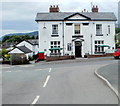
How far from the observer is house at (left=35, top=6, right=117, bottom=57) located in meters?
51.9

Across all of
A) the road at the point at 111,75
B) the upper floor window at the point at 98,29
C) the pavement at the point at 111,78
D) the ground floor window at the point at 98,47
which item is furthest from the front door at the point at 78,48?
the pavement at the point at 111,78

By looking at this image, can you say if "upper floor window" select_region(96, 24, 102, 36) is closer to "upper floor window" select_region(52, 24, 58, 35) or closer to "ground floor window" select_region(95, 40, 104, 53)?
"ground floor window" select_region(95, 40, 104, 53)

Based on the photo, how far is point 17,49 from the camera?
5862 centimetres

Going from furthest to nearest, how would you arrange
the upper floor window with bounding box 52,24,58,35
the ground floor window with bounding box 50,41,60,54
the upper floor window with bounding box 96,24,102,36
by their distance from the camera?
the upper floor window with bounding box 96,24,102,36
the upper floor window with bounding box 52,24,58,35
the ground floor window with bounding box 50,41,60,54

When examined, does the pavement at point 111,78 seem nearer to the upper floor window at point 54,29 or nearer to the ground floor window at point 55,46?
the ground floor window at point 55,46

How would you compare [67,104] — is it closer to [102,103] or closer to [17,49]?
[102,103]

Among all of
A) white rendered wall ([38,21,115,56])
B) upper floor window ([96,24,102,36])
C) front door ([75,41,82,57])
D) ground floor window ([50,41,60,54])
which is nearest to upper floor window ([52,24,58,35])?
white rendered wall ([38,21,115,56])

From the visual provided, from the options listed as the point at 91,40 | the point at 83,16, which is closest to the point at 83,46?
the point at 91,40

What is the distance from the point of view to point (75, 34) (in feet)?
171

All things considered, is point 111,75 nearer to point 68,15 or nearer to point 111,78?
point 111,78

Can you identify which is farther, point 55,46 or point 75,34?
point 75,34

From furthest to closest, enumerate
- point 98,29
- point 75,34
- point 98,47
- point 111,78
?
point 98,29 → point 98,47 → point 75,34 → point 111,78

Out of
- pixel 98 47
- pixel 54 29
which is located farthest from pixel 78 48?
pixel 54 29

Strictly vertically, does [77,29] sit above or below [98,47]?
above
